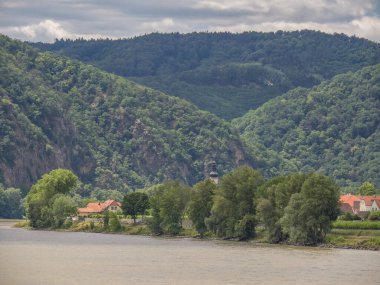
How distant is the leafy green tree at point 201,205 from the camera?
587ft

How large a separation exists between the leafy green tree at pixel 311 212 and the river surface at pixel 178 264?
4.46 meters

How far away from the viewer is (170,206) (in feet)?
615

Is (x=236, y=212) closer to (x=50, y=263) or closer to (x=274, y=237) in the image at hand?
(x=274, y=237)

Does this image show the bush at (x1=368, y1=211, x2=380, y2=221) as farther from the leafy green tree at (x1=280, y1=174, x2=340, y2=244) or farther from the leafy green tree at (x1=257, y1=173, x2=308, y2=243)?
the leafy green tree at (x1=280, y1=174, x2=340, y2=244)

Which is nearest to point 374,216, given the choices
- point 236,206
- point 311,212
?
point 236,206

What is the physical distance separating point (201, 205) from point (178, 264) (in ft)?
177

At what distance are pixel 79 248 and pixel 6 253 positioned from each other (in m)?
13.7

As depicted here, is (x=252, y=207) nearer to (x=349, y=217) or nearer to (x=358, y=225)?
(x=349, y=217)

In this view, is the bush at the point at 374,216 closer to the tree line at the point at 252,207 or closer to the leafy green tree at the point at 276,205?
the tree line at the point at 252,207

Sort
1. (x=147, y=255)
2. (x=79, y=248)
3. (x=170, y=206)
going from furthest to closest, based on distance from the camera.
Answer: (x=170, y=206) → (x=79, y=248) → (x=147, y=255)

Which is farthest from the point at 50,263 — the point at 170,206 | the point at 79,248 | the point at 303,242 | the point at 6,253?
the point at 170,206

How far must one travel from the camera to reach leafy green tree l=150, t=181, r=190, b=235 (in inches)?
7367

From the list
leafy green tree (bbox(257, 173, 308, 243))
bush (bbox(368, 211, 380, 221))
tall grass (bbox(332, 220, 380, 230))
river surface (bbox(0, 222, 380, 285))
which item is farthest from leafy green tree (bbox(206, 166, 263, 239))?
bush (bbox(368, 211, 380, 221))

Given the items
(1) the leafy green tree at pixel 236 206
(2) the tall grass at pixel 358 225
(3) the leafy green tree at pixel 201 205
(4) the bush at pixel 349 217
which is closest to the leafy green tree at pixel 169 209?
(3) the leafy green tree at pixel 201 205
